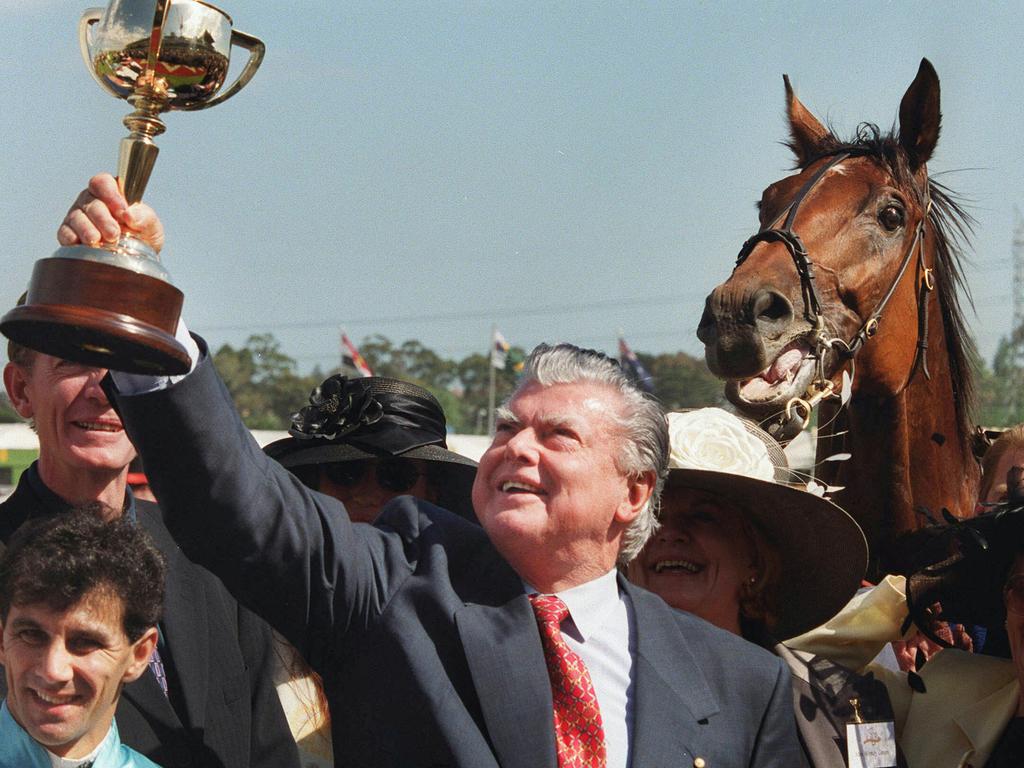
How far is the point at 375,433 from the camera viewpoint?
14.8ft

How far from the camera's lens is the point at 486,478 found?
120 inches

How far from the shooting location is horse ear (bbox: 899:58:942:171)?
5039mm

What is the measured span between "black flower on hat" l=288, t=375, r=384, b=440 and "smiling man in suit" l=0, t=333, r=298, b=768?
97cm

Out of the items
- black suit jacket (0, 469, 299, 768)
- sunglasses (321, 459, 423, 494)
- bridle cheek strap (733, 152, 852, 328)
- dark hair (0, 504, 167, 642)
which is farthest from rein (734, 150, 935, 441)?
dark hair (0, 504, 167, 642)

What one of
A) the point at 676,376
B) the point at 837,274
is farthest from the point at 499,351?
the point at 837,274

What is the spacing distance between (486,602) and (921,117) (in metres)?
3.04

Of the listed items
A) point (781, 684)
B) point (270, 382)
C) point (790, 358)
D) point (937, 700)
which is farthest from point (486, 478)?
point (270, 382)

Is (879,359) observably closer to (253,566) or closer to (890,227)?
(890,227)

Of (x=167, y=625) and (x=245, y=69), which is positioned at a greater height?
(x=245, y=69)

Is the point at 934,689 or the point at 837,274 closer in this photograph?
the point at 934,689

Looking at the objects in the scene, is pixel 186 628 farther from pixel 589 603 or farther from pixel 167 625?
pixel 589 603

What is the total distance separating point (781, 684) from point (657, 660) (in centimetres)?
38

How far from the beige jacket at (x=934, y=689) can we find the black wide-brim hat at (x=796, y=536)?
0.10 meters

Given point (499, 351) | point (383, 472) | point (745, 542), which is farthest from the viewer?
point (499, 351)
